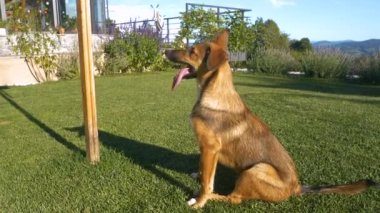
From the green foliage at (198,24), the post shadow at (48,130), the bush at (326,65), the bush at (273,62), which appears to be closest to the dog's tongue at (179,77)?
the post shadow at (48,130)

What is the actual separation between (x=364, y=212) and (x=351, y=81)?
47.2ft

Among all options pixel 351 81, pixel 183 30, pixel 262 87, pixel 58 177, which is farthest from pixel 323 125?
pixel 183 30

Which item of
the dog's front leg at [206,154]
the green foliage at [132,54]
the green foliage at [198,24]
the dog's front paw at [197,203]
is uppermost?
the green foliage at [198,24]

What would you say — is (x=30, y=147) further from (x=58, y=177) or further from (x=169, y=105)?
(x=169, y=105)

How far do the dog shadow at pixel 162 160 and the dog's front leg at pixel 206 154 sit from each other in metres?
0.35

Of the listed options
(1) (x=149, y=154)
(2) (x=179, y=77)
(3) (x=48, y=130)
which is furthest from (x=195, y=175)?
(3) (x=48, y=130)

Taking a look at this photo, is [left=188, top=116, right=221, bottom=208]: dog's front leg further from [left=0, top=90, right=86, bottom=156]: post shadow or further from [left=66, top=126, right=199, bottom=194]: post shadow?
[left=0, top=90, right=86, bottom=156]: post shadow

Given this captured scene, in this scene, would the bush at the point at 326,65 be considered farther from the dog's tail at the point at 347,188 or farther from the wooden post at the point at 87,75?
the wooden post at the point at 87,75

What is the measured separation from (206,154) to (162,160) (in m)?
1.54

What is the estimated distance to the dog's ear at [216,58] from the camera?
341 centimetres

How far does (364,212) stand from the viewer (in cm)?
347

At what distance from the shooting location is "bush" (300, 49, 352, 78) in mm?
17031

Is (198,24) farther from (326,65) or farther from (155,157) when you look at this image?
(155,157)

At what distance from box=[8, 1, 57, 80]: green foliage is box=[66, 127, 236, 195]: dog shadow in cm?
911
